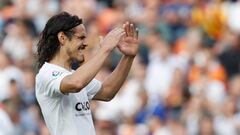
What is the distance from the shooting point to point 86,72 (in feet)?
24.5

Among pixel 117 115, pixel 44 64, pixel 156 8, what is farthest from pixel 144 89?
pixel 44 64

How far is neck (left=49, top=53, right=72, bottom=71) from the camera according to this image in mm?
7914

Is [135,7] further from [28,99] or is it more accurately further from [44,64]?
[44,64]

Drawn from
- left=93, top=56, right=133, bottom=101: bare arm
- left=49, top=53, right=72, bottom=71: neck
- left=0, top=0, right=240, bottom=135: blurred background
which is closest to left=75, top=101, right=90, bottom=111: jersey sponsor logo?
left=49, top=53, right=72, bottom=71: neck

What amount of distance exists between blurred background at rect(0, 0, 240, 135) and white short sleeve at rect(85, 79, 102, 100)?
10.9 ft

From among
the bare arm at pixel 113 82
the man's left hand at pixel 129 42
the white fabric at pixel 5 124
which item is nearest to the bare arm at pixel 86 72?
the man's left hand at pixel 129 42

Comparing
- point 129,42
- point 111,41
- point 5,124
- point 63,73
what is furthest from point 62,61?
point 5,124

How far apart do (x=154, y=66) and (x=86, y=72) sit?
782cm

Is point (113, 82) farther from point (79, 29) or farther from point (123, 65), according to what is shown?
point (79, 29)

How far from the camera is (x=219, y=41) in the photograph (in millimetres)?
15945

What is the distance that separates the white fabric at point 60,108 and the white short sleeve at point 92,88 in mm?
332

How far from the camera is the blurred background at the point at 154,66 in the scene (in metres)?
13.5

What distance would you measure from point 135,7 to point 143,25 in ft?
3.23

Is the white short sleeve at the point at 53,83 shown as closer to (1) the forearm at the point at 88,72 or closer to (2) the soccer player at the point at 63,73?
(2) the soccer player at the point at 63,73
